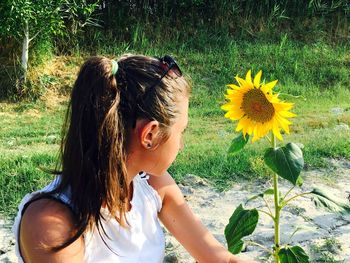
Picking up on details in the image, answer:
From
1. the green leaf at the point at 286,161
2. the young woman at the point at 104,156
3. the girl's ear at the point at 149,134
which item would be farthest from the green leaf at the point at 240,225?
the girl's ear at the point at 149,134

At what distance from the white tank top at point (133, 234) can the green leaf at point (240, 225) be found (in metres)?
0.28

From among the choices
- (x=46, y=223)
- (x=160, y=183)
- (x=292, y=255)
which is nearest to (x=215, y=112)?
(x=292, y=255)

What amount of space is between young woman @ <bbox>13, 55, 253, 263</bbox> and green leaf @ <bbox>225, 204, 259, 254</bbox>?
0.44 m

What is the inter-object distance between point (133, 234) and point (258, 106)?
0.57 meters

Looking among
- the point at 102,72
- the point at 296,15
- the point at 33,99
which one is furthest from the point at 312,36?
the point at 102,72

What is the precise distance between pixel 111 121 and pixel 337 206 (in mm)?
834

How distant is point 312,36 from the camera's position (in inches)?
324

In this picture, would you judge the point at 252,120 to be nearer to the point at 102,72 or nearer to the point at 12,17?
the point at 102,72

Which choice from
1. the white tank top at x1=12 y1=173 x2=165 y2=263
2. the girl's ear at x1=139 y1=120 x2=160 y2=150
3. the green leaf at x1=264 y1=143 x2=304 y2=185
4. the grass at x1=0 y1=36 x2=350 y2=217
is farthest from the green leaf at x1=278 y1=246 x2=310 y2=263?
the grass at x1=0 y1=36 x2=350 y2=217

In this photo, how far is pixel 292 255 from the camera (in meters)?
2.14

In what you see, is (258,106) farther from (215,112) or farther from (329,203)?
(215,112)

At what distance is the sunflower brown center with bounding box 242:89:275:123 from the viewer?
6.82 feet

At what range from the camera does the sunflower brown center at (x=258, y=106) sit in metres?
2.08

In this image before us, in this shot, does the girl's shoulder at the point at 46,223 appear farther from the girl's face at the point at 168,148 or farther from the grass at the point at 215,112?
the grass at the point at 215,112
